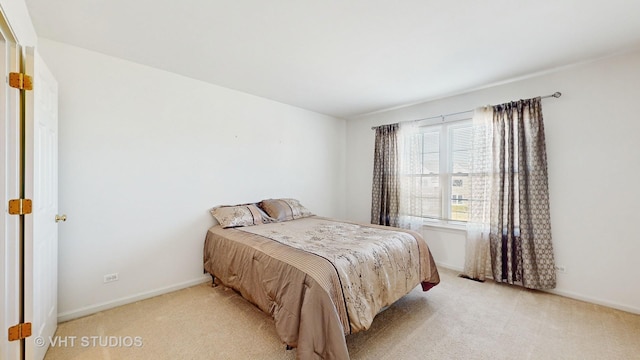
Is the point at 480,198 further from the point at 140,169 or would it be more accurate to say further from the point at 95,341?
the point at 95,341

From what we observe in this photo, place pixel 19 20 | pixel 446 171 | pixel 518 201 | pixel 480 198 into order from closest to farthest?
pixel 19 20 < pixel 518 201 < pixel 480 198 < pixel 446 171

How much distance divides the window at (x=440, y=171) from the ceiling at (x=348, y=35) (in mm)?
790

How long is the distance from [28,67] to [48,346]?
198 cm

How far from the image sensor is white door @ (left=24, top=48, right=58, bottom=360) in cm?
152

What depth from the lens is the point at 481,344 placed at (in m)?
1.92

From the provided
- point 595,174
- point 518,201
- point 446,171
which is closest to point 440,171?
point 446,171

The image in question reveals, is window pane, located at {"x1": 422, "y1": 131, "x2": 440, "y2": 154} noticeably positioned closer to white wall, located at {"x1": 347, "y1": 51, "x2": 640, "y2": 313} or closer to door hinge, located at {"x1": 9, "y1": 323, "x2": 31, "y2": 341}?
white wall, located at {"x1": 347, "y1": 51, "x2": 640, "y2": 313}

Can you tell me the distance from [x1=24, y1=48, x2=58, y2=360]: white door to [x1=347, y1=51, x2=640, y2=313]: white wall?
452 cm

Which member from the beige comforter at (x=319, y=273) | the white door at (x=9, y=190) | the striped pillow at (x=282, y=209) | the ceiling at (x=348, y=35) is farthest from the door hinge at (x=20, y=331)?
the striped pillow at (x=282, y=209)

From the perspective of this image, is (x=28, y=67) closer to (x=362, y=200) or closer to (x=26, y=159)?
(x=26, y=159)

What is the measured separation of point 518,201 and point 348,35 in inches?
107

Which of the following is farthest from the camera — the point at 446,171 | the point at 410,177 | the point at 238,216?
the point at 410,177

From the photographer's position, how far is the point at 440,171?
3750mm

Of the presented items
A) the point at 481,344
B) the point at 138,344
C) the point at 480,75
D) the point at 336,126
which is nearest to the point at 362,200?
the point at 336,126
